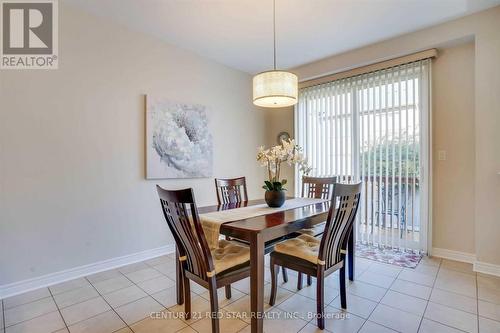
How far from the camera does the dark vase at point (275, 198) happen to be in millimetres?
2256

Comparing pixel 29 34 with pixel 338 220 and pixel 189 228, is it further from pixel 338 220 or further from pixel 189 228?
pixel 338 220

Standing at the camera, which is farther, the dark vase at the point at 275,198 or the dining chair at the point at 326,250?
the dark vase at the point at 275,198

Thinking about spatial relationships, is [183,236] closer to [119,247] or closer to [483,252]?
[119,247]

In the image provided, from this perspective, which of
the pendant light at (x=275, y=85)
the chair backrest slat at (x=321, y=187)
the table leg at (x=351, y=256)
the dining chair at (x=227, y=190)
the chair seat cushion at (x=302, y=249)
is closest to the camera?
the chair seat cushion at (x=302, y=249)

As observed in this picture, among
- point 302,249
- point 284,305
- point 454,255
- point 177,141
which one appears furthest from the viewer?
point 177,141

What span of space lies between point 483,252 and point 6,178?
4.53m

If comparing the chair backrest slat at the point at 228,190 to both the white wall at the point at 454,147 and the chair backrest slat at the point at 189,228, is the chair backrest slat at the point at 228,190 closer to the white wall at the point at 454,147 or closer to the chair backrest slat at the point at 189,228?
the chair backrest slat at the point at 189,228

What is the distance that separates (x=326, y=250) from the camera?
1746 millimetres

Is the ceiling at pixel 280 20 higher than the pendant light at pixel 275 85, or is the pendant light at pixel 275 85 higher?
the ceiling at pixel 280 20

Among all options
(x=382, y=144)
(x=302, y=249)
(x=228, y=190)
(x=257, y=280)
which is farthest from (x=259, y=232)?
(x=382, y=144)

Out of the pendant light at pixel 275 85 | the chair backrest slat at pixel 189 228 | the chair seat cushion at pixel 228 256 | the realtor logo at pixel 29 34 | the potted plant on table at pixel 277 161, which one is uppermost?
the realtor logo at pixel 29 34

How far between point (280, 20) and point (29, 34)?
243 centimetres

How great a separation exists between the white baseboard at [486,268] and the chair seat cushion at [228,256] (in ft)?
8.09

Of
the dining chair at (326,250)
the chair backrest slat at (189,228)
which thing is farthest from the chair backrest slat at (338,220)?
the chair backrest slat at (189,228)
